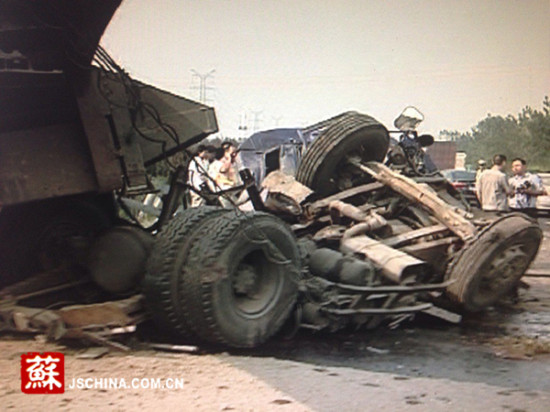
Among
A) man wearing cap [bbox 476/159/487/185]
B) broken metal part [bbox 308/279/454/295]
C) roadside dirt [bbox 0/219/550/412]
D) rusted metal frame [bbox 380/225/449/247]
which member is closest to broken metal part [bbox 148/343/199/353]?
roadside dirt [bbox 0/219/550/412]

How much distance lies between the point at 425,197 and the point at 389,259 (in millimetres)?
1044

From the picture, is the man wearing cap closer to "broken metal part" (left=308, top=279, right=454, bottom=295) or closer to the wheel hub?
the wheel hub

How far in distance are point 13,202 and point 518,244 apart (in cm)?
380

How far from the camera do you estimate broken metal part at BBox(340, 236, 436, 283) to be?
4.88 m

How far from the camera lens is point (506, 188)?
806 cm

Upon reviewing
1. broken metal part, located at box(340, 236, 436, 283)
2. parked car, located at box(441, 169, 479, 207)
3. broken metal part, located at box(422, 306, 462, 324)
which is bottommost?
broken metal part, located at box(422, 306, 462, 324)

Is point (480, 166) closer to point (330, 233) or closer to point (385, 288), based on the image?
point (330, 233)

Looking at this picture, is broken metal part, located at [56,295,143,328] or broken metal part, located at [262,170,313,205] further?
broken metal part, located at [262,170,313,205]

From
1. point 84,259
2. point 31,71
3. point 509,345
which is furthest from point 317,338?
point 31,71

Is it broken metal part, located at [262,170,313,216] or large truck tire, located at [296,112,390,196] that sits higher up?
large truck tire, located at [296,112,390,196]

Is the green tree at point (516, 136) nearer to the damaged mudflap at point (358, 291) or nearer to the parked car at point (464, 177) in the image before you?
the parked car at point (464, 177)

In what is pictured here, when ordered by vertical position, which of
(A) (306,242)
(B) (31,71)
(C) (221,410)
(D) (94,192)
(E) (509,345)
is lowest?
(E) (509,345)

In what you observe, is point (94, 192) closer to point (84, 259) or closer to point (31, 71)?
point (84, 259)

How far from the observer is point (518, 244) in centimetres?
542
